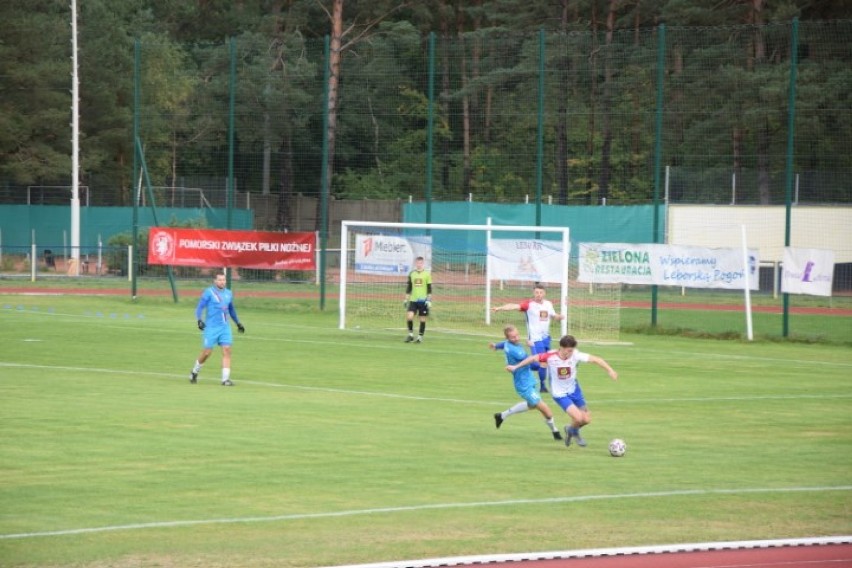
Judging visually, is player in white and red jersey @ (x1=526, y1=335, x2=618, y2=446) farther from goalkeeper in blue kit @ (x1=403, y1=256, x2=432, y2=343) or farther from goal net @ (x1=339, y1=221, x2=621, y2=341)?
goal net @ (x1=339, y1=221, x2=621, y2=341)

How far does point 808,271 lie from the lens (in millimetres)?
37531

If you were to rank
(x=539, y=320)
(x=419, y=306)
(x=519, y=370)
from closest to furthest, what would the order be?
(x=519, y=370) → (x=539, y=320) → (x=419, y=306)

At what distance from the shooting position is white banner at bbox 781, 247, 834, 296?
1463 inches

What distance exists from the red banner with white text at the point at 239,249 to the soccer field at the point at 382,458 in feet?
39.6

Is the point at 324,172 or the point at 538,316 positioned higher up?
the point at 324,172

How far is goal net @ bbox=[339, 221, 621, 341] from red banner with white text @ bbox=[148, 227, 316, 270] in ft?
9.72

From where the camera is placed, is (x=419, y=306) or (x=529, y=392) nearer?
(x=529, y=392)

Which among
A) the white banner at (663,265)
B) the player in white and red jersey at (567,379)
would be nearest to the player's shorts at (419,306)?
the white banner at (663,265)

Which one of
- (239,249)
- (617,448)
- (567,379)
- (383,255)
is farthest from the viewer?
(239,249)

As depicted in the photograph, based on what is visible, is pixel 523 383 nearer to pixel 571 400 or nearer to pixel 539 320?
pixel 571 400

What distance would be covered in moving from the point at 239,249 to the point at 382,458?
90.6 ft

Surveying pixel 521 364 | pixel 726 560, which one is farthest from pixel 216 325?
pixel 726 560

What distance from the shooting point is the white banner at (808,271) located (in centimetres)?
3716

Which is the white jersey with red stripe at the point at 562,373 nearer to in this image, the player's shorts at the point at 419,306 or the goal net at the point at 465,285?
the player's shorts at the point at 419,306
